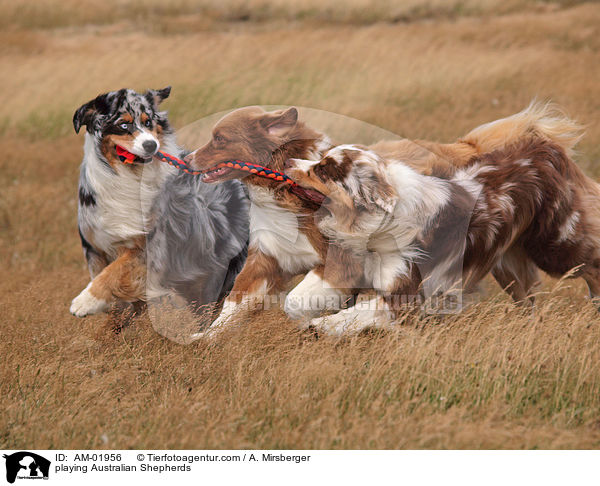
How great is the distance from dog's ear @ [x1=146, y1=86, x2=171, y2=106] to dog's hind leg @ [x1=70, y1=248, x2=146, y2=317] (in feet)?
3.70

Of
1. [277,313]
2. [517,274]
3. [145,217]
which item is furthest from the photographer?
[517,274]

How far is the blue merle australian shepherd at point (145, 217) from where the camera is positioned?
5594 mm

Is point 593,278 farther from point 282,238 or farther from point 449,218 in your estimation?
point 282,238

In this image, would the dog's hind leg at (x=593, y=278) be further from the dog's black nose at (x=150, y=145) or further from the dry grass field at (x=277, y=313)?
the dog's black nose at (x=150, y=145)

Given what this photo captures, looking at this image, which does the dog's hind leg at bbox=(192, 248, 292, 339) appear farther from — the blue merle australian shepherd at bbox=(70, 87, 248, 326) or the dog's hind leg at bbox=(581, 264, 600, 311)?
the dog's hind leg at bbox=(581, 264, 600, 311)

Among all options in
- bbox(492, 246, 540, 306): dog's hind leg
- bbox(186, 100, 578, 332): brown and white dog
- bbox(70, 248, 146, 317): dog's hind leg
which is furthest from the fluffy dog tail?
bbox(70, 248, 146, 317): dog's hind leg

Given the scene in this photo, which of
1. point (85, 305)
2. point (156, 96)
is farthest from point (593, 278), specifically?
point (85, 305)

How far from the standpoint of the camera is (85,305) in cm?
557

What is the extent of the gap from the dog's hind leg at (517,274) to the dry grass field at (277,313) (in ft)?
0.62

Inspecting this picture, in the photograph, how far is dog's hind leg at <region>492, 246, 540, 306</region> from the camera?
6156mm

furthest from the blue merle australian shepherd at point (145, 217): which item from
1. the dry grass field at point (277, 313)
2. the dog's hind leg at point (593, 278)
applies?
the dog's hind leg at point (593, 278)

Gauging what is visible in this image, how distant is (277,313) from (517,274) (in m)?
2.15

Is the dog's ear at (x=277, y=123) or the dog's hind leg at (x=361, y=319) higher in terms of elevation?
the dog's ear at (x=277, y=123)
